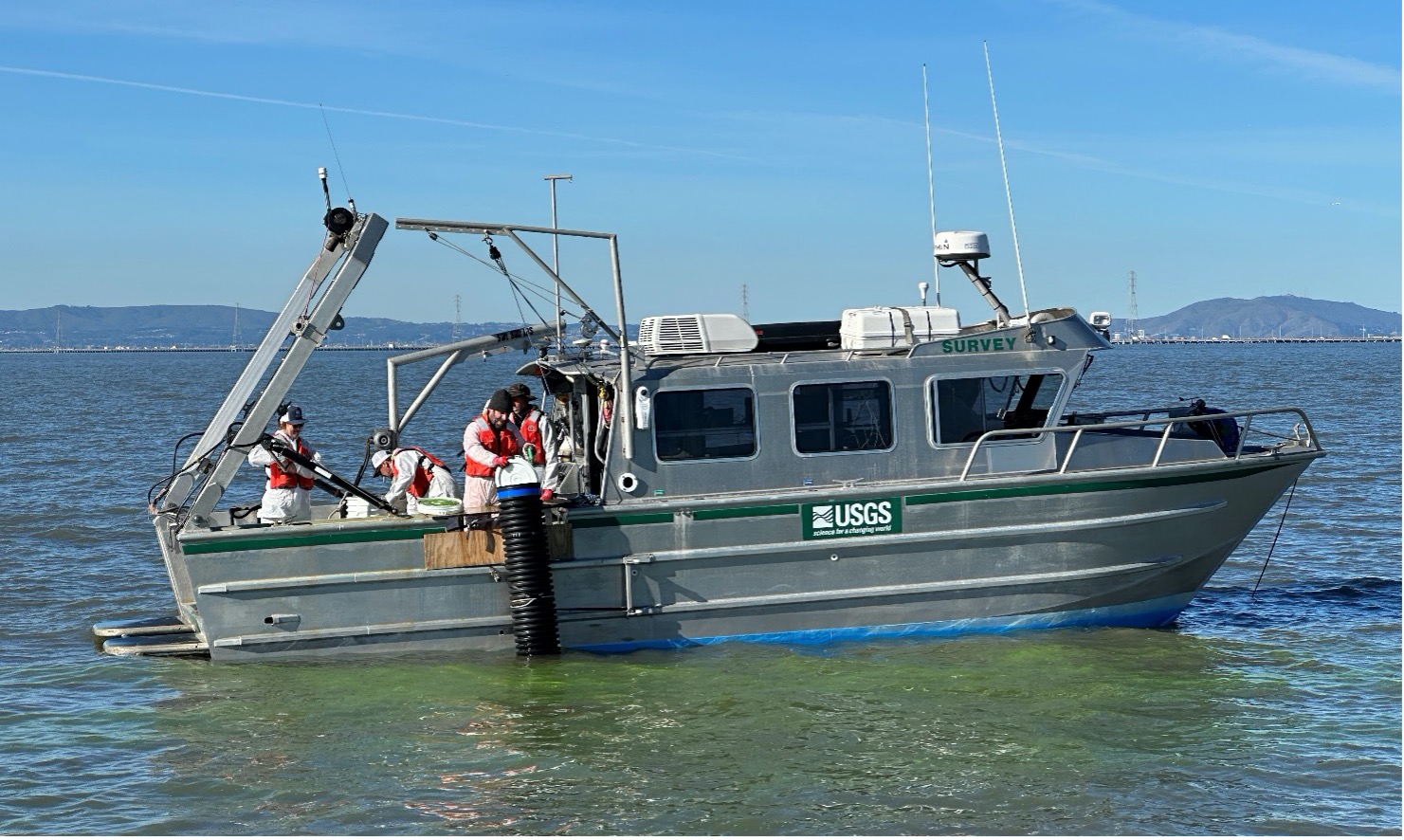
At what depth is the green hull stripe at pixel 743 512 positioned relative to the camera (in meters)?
11.9

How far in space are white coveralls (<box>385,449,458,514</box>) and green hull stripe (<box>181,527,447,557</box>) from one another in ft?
1.07

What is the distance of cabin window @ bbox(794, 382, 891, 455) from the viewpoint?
12148mm

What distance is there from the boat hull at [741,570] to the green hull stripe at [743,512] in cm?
1

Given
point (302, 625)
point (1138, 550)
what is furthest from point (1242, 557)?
point (302, 625)

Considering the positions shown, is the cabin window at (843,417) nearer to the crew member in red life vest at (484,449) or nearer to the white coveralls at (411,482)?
the crew member in red life vest at (484,449)

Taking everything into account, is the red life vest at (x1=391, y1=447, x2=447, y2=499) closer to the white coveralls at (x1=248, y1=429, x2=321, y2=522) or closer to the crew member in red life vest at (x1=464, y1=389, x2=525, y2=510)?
the crew member in red life vest at (x1=464, y1=389, x2=525, y2=510)

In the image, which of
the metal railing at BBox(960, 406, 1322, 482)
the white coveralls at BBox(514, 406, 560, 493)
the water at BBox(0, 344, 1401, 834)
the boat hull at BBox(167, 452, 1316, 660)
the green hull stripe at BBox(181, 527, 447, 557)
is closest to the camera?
the water at BBox(0, 344, 1401, 834)

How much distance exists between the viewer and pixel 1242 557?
683 inches

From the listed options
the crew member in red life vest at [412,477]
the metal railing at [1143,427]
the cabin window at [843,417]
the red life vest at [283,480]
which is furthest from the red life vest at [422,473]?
the metal railing at [1143,427]

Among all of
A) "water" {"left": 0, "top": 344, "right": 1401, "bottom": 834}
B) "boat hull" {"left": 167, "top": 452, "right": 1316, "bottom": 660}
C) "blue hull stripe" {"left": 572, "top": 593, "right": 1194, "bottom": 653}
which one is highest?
"boat hull" {"left": 167, "top": 452, "right": 1316, "bottom": 660}

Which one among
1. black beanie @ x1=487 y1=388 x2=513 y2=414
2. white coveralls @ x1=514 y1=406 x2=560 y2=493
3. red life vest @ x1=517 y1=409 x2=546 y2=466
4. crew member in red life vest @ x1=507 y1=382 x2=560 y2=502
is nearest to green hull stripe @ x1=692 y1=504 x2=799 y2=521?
crew member in red life vest @ x1=507 y1=382 x2=560 y2=502

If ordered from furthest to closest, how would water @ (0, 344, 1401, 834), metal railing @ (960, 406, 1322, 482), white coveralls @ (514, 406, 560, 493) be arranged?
white coveralls @ (514, 406, 560, 493) → metal railing @ (960, 406, 1322, 482) → water @ (0, 344, 1401, 834)

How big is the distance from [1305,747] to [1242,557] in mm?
7753

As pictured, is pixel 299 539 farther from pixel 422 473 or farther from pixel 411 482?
pixel 422 473
